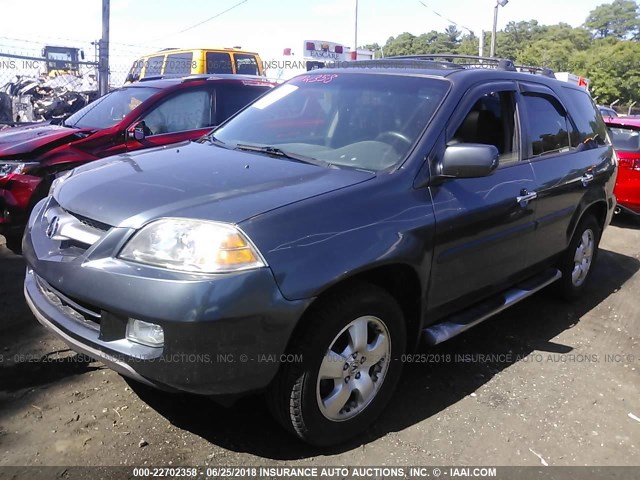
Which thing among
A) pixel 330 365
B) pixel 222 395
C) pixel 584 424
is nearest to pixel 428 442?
pixel 330 365

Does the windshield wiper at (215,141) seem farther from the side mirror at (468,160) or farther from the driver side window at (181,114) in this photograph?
the driver side window at (181,114)

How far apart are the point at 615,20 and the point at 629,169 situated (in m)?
117

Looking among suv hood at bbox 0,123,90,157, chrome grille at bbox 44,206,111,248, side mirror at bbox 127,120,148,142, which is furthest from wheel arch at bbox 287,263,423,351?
suv hood at bbox 0,123,90,157

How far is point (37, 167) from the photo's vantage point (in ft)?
16.6

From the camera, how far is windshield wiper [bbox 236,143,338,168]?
3061 mm

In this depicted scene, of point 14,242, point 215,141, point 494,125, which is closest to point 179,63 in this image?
point 14,242

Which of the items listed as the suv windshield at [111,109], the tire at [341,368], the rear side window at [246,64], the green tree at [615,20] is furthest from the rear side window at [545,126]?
the green tree at [615,20]

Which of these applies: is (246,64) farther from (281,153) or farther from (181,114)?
(281,153)

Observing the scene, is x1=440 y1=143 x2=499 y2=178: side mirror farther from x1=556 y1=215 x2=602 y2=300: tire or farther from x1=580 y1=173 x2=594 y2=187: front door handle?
x1=556 y1=215 x2=602 y2=300: tire

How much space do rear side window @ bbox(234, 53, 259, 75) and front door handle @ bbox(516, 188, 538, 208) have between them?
9.88m

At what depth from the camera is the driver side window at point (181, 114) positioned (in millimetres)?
5910

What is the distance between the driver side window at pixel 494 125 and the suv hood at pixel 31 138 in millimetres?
3834

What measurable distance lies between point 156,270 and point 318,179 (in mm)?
919

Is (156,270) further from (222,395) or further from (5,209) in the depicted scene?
(5,209)
